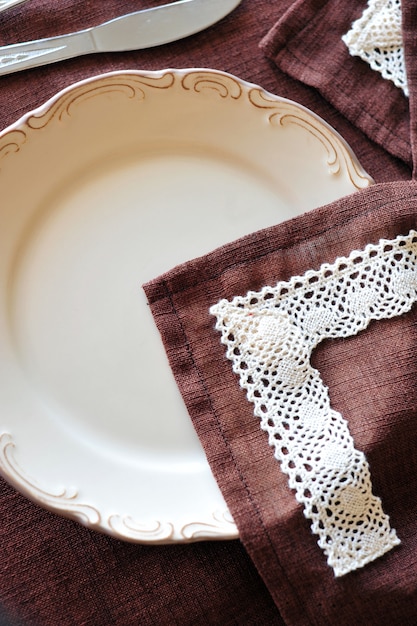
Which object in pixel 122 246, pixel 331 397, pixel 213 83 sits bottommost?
pixel 331 397

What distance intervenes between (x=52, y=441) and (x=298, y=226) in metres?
0.34

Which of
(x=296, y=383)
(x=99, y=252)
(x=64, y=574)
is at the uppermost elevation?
(x=99, y=252)

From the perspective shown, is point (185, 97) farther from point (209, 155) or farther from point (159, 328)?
point (159, 328)

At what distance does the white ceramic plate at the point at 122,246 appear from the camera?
2.24 feet

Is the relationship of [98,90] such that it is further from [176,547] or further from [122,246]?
[176,547]

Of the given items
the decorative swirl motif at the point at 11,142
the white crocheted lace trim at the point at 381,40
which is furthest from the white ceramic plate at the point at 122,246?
the white crocheted lace trim at the point at 381,40

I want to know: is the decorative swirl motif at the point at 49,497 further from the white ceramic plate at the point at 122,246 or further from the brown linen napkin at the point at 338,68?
the brown linen napkin at the point at 338,68

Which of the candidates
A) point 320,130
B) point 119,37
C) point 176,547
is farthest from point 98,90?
point 176,547

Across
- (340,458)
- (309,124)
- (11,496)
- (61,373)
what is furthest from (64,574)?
(309,124)

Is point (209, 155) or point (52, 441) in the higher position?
point (209, 155)

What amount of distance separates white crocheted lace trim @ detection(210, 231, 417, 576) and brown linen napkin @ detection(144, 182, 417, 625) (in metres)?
0.01

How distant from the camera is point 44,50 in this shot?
785 mm

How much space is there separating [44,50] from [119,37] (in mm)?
89

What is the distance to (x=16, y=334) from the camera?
72 cm
